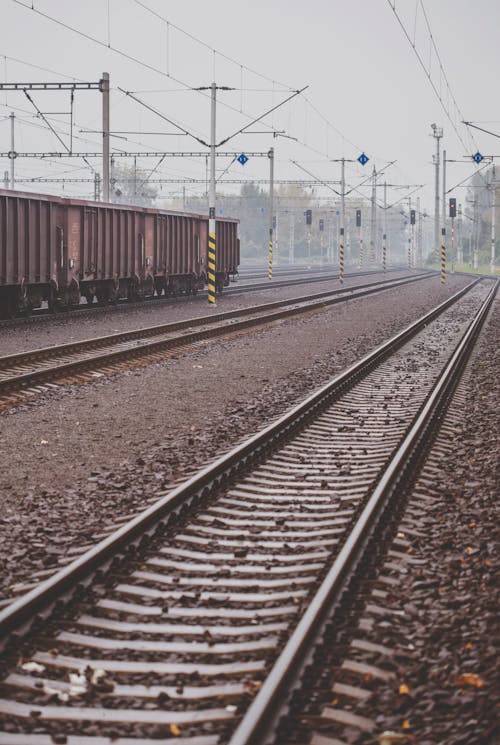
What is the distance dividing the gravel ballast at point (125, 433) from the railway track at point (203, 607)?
48 centimetres

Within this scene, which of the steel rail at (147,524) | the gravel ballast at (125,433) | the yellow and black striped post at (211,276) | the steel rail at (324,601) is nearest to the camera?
the steel rail at (324,601)

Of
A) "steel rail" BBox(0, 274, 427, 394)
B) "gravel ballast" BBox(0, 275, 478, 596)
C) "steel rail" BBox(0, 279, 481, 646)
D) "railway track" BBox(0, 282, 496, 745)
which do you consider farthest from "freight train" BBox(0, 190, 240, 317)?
"railway track" BBox(0, 282, 496, 745)

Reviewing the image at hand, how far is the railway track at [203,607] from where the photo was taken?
422cm

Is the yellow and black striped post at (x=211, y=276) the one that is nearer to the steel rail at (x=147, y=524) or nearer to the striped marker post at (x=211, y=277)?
the striped marker post at (x=211, y=277)

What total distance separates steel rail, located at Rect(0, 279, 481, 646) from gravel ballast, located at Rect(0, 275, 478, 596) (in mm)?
328

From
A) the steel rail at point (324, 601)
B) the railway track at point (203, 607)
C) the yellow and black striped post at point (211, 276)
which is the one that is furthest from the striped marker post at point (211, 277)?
the railway track at point (203, 607)

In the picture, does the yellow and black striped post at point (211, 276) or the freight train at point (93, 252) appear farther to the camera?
the yellow and black striped post at point (211, 276)

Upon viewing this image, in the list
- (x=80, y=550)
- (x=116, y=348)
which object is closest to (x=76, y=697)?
(x=80, y=550)

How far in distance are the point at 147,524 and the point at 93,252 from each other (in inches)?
868

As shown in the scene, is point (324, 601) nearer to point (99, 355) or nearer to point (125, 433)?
point (125, 433)

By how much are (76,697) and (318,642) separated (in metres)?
1.22

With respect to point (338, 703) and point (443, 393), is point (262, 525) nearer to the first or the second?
point (338, 703)

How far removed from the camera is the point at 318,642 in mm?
4898

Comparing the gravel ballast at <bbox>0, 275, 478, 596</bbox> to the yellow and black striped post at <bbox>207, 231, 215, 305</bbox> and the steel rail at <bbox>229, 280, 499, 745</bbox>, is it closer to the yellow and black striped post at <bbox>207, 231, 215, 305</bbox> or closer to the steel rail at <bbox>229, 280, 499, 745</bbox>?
the steel rail at <bbox>229, 280, 499, 745</bbox>
